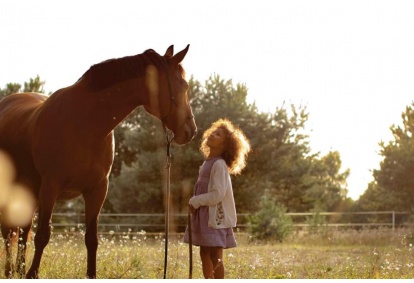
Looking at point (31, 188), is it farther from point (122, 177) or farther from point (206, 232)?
point (122, 177)

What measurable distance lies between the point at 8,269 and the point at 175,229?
1873cm

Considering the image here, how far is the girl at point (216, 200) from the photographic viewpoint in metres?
5.68

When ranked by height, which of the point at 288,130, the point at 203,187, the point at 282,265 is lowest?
the point at 282,265

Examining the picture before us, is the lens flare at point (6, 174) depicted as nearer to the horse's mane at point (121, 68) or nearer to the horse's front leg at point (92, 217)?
the horse's front leg at point (92, 217)

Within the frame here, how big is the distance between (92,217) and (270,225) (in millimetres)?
13624

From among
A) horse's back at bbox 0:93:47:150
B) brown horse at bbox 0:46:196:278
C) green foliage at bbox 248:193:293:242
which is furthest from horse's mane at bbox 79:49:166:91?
green foliage at bbox 248:193:293:242

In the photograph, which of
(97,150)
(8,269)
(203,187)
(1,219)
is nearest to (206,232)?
(203,187)

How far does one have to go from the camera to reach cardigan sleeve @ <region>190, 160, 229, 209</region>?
5.63 metres

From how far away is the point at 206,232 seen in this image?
18.7 feet

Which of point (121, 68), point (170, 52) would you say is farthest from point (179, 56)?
point (121, 68)

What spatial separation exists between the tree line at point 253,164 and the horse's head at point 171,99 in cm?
1978

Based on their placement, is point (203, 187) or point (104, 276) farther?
point (104, 276)

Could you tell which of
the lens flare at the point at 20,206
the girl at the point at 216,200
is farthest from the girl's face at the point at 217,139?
the lens flare at the point at 20,206

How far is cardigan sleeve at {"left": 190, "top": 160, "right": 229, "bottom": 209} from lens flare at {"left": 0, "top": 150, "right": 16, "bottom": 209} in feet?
8.01
